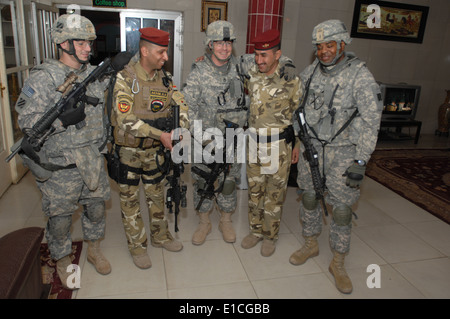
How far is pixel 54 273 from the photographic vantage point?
2.55 m

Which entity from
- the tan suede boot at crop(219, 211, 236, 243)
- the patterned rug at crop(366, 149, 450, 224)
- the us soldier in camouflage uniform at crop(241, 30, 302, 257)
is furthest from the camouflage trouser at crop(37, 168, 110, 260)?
the patterned rug at crop(366, 149, 450, 224)

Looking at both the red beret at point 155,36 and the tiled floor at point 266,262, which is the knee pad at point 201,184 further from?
the red beret at point 155,36

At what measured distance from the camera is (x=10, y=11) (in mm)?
3955

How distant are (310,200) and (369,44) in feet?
17.4

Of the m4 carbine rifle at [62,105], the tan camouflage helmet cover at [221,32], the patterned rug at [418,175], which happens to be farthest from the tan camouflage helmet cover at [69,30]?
the patterned rug at [418,175]

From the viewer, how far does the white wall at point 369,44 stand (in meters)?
5.82

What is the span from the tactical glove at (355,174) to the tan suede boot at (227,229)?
1.18 m

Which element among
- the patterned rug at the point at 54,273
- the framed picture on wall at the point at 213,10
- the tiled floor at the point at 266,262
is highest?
the framed picture on wall at the point at 213,10

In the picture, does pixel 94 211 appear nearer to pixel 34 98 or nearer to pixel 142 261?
pixel 142 261

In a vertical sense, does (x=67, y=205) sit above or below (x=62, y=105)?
below

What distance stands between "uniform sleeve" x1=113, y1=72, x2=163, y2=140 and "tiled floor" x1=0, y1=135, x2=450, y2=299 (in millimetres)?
1080

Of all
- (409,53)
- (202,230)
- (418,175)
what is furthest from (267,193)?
(409,53)

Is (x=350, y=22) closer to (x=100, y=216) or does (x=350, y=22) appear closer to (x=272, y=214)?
(x=272, y=214)

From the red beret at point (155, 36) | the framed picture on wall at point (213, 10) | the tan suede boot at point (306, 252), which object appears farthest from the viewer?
the framed picture on wall at point (213, 10)
